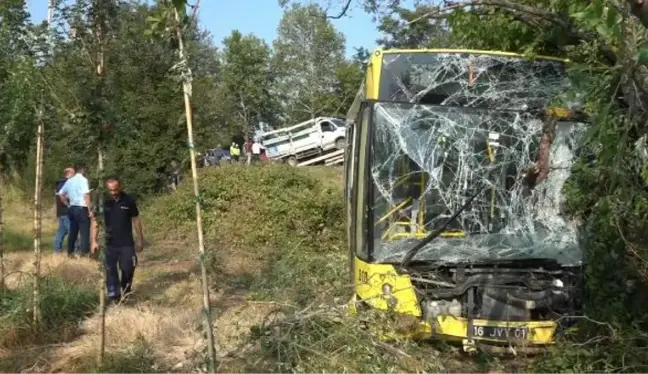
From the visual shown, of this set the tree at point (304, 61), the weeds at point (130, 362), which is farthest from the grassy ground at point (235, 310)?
the tree at point (304, 61)

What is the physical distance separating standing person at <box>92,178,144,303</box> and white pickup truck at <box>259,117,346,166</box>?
2262 centimetres

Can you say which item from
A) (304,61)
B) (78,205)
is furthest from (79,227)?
(304,61)

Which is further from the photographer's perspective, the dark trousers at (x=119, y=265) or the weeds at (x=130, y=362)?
the dark trousers at (x=119, y=265)

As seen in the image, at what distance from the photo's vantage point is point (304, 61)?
57656mm

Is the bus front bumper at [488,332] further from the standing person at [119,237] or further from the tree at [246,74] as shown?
the tree at [246,74]

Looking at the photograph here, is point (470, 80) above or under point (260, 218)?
above

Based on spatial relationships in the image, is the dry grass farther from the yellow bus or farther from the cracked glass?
the cracked glass

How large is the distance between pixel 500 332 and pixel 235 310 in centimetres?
367

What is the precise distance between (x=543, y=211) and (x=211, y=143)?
62.7 feet

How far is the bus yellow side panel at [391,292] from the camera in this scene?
6.78 m

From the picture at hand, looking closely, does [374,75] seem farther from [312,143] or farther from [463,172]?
[312,143]

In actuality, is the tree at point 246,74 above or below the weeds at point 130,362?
above

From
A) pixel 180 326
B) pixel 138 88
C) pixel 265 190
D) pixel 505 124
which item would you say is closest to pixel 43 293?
pixel 180 326

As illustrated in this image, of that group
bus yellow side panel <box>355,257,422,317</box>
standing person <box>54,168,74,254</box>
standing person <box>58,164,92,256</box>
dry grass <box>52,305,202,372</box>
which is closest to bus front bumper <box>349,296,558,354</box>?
bus yellow side panel <box>355,257,422,317</box>
